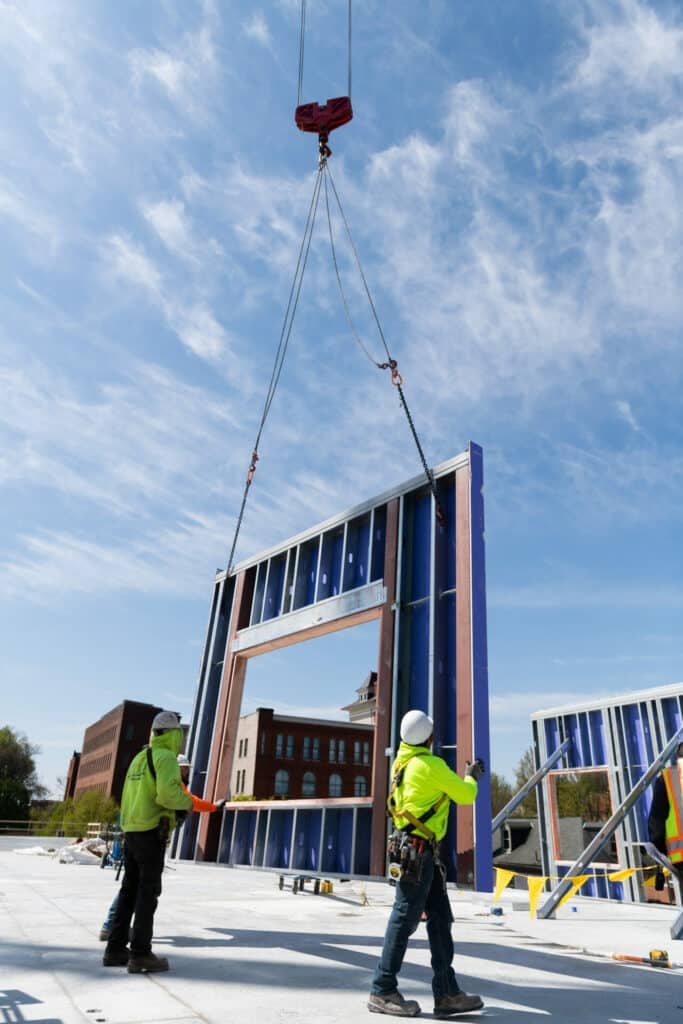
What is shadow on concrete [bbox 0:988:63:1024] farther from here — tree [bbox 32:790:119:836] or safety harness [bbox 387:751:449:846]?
tree [bbox 32:790:119:836]

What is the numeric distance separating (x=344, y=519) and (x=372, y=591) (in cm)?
240

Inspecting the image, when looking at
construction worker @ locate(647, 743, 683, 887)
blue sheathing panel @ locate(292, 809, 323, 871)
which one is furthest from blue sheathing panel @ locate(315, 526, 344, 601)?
construction worker @ locate(647, 743, 683, 887)

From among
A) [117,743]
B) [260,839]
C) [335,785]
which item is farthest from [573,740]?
[117,743]

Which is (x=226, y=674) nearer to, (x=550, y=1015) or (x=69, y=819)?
(x=550, y=1015)

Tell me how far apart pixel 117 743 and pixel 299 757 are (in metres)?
20.5

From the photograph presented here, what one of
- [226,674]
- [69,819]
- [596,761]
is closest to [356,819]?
[596,761]

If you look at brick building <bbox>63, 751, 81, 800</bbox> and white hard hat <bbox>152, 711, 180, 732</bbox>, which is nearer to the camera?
white hard hat <bbox>152, 711, 180, 732</bbox>

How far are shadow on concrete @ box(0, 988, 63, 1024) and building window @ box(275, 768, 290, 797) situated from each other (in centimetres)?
6088

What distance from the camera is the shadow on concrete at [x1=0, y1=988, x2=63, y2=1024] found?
11.0 ft

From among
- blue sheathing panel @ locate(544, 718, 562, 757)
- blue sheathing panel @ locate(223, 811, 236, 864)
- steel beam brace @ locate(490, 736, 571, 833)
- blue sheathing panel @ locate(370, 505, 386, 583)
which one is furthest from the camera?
blue sheathing panel @ locate(223, 811, 236, 864)

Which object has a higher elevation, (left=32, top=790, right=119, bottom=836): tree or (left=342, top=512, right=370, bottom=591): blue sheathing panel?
(left=342, top=512, right=370, bottom=591): blue sheathing panel

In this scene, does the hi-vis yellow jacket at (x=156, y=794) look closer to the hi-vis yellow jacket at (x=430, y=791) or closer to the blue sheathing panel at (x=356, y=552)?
the hi-vis yellow jacket at (x=430, y=791)

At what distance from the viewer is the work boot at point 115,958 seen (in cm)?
483

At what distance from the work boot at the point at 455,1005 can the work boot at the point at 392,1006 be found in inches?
4.8
